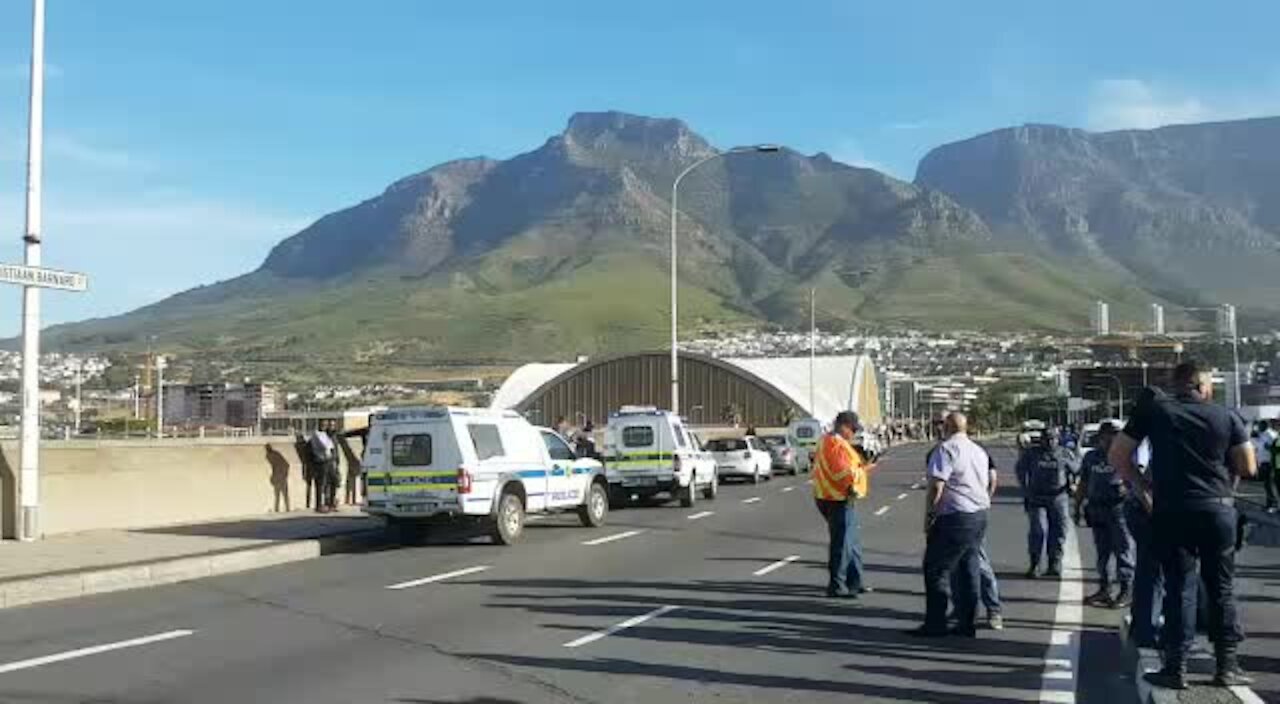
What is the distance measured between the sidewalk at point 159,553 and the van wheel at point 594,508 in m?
3.51

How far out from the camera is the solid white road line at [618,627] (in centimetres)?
1098

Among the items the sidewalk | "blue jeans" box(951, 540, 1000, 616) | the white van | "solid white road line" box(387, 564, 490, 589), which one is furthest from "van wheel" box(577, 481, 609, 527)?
the white van

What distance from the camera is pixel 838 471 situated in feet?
44.5

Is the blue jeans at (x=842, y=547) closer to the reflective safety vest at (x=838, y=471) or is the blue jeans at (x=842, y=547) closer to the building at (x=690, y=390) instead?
the reflective safety vest at (x=838, y=471)

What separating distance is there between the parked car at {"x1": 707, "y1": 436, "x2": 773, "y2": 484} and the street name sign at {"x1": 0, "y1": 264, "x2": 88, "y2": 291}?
25788mm

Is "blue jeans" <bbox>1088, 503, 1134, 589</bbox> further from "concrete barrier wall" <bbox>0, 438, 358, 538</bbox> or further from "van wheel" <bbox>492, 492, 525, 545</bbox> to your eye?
"concrete barrier wall" <bbox>0, 438, 358, 538</bbox>

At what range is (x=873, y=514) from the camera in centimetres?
2648

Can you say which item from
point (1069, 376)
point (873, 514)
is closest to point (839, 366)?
point (1069, 376)

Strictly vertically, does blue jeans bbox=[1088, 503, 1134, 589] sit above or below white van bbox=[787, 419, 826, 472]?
below

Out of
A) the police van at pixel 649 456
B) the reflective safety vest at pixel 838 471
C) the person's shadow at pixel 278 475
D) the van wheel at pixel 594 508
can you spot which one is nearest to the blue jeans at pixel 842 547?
Answer: the reflective safety vest at pixel 838 471

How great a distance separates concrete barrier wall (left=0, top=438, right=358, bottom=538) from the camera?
19.1m

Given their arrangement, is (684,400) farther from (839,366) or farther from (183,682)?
(183,682)

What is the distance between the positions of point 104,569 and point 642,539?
8150mm

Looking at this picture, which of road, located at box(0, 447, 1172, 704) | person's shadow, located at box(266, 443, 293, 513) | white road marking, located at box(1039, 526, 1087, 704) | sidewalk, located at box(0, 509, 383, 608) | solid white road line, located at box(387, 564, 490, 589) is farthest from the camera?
person's shadow, located at box(266, 443, 293, 513)
